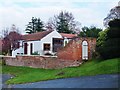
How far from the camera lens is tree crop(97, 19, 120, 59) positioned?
24969mm

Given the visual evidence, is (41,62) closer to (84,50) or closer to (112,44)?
(84,50)

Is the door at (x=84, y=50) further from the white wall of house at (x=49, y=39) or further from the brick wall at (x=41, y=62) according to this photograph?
the white wall of house at (x=49, y=39)

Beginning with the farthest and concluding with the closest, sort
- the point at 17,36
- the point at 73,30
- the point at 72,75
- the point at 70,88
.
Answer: the point at 73,30 < the point at 17,36 < the point at 72,75 < the point at 70,88

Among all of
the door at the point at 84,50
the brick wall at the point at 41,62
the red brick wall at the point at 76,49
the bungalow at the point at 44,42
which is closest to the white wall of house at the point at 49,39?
the bungalow at the point at 44,42

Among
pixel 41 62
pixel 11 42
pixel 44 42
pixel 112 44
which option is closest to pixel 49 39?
pixel 44 42

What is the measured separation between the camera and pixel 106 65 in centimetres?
2170

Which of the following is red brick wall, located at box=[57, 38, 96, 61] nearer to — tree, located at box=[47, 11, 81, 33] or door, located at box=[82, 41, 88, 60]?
door, located at box=[82, 41, 88, 60]

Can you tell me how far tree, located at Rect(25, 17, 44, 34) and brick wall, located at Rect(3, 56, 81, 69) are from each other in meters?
34.2

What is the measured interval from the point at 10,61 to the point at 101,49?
56.5 ft

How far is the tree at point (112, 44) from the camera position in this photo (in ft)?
81.9

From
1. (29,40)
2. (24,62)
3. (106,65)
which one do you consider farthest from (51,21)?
(106,65)

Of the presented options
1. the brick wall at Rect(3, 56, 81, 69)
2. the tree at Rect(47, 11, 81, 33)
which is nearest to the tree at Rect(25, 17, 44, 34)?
the tree at Rect(47, 11, 81, 33)

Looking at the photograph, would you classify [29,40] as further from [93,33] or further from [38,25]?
[38,25]

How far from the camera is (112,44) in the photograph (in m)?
25.3
